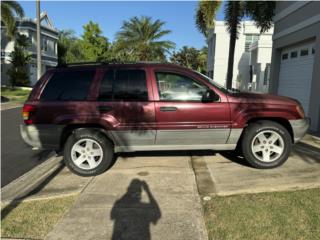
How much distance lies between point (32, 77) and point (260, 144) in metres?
35.9

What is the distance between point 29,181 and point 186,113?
9.42 feet

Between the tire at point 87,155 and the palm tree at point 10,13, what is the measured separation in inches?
1032

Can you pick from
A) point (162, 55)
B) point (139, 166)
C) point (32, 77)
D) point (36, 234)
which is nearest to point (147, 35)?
point (162, 55)

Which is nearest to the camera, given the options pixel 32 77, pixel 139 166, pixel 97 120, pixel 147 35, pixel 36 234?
pixel 36 234

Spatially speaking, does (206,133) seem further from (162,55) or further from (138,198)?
(162,55)

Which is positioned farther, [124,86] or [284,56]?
[284,56]

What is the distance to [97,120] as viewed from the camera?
5461 mm

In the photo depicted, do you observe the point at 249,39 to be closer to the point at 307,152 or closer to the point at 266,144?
the point at 307,152

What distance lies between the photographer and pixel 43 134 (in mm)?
5523

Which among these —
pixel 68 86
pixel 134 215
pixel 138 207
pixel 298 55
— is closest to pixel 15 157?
pixel 68 86

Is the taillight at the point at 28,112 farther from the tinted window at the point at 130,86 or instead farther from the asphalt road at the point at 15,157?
the tinted window at the point at 130,86

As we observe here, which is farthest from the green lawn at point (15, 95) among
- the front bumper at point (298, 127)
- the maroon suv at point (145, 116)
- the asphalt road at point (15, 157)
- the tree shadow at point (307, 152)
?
the front bumper at point (298, 127)

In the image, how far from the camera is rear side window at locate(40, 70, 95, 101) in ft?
18.3

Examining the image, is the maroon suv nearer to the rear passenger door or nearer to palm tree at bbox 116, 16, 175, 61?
the rear passenger door
